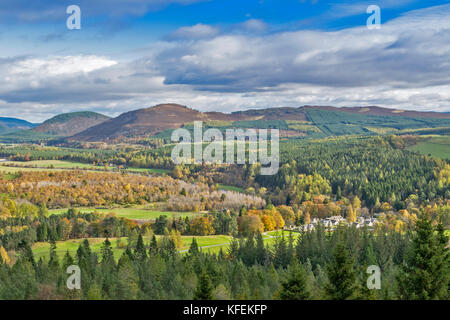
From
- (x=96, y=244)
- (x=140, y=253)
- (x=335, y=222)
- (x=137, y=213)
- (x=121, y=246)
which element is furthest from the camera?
(x=137, y=213)

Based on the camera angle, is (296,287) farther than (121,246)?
No

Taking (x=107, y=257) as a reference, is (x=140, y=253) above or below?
below

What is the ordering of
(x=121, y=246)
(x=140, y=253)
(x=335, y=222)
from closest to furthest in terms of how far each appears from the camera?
(x=140, y=253) < (x=121, y=246) < (x=335, y=222)

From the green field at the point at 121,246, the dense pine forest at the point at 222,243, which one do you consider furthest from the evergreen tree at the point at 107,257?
the green field at the point at 121,246

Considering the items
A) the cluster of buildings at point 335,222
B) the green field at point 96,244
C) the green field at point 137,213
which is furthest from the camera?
the green field at point 137,213

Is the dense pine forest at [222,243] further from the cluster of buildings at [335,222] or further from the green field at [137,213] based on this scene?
the green field at [137,213]

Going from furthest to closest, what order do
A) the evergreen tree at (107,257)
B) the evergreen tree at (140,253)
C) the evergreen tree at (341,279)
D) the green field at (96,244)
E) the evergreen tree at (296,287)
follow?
the green field at (96,244)
the evergreen tree at (140,253)
the evergreen tree at (107,257)
the evergreen tree at (296,287)
the evergreen tree at (341,279)

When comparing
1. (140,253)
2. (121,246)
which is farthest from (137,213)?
(140,253)

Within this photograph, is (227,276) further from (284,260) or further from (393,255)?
(393,255)

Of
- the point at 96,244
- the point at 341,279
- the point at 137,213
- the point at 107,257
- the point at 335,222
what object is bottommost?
the point at 335,222

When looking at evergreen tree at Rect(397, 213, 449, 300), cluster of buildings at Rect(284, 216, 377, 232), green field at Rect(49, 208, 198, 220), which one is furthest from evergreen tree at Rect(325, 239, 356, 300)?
green field at Rect(49, 208, 198, 220)

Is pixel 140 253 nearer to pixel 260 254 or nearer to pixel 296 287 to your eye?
pixel 260 254
